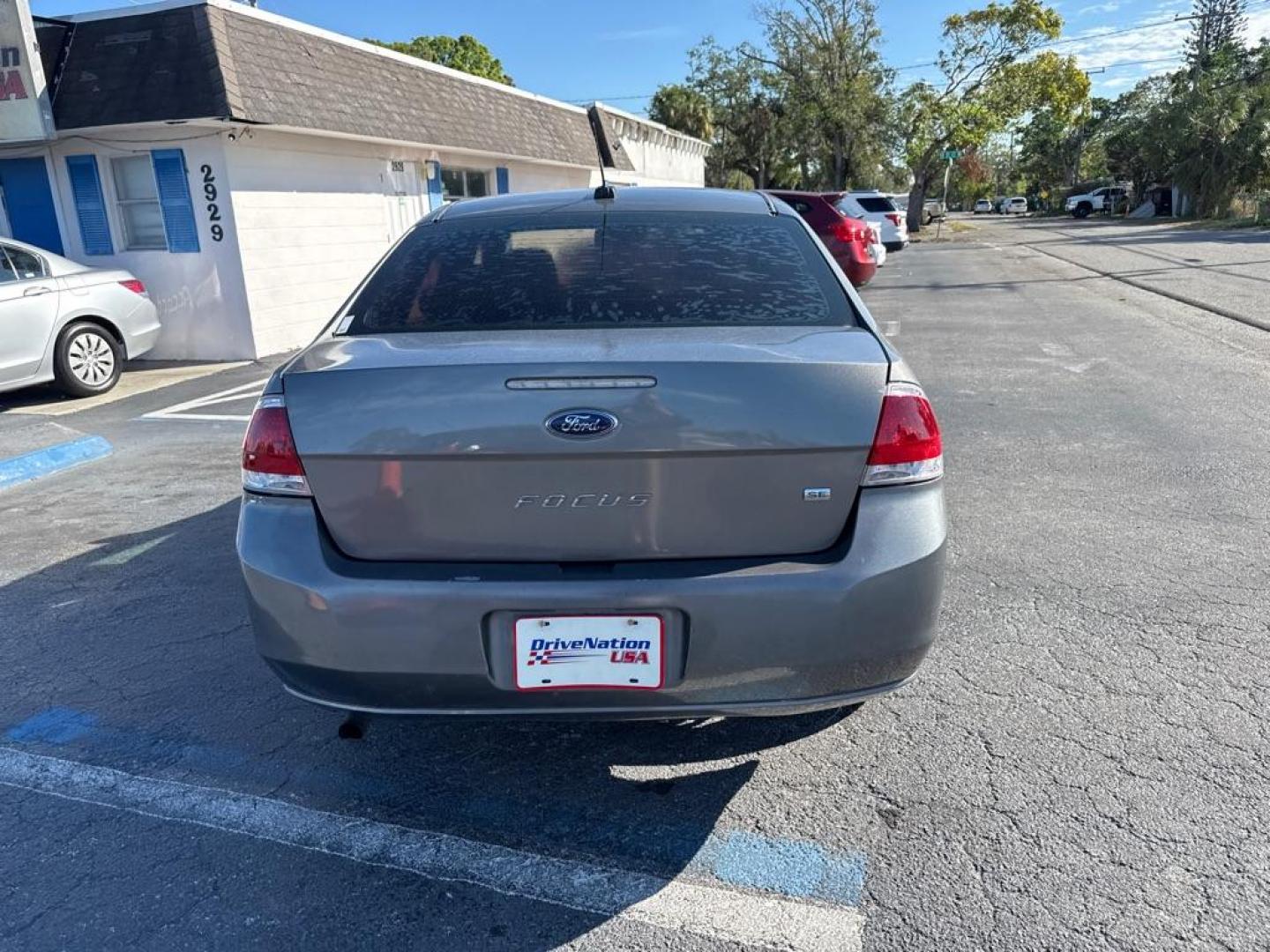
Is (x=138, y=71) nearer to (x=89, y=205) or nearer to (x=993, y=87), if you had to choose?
(x=89, y=205)

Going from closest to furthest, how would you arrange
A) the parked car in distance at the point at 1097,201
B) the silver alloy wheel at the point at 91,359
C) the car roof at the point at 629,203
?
1. the car roof at the point at 629,203
2. the silver alloy wheel at the point at 91,359
3. the parked car in distance at the point at 1097,201

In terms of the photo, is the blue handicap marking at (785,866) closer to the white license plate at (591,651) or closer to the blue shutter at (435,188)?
the white license plate at (591,651)

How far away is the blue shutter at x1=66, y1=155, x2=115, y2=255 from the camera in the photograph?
34.2 feet

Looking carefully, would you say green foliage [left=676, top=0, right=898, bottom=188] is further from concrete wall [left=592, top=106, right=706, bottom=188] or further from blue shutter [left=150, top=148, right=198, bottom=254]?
blue shutter [left=150, top=148, right=198, bottom=254]

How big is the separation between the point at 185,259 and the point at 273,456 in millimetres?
9623

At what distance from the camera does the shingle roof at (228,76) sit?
9.28 metres

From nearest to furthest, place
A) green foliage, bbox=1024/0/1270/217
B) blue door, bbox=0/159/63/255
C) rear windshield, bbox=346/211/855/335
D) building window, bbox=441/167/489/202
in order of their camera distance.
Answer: rear windshield, bbox=346/211/855/335, blue door, bbox=0/159/63/255, building window, bbox=441/167/489/202, green foliage, bbox=1024/0/1270/217

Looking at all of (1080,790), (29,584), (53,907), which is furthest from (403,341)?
(29,584)

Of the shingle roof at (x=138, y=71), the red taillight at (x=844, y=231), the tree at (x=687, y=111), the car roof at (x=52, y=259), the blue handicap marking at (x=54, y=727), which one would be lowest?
the blue handicap marking at (x=54, y=727)

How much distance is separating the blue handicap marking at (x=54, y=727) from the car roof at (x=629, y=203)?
6.92ft

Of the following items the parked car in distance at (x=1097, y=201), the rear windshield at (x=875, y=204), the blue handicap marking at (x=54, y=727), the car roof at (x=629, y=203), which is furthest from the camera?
the parked car in distance at (x=1097, y=201)

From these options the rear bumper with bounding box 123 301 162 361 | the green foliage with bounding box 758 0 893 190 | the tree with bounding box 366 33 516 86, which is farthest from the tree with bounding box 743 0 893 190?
the rear bumper with bounding box 123 301 162 361

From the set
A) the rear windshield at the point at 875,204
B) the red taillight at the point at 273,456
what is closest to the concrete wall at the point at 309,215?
the red taillight at the point at 273,456

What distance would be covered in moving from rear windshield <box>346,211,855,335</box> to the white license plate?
887 millimetres
